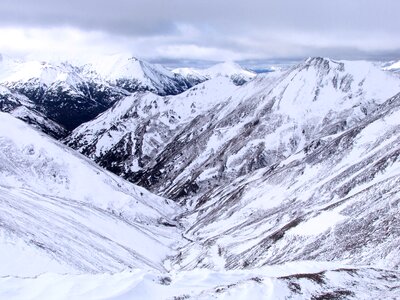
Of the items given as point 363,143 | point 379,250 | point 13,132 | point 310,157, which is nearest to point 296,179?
point 310,157

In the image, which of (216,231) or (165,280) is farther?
(216,231)

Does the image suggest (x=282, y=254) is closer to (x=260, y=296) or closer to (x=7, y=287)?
(x=260, y=296)

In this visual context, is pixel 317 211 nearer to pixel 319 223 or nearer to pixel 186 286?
pixel 319 223

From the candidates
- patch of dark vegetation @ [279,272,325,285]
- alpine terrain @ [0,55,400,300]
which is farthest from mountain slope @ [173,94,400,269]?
patch of dark vegetation @ [279,272,325,285]

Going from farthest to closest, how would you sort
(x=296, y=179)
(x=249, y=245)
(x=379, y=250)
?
(x=296, y=179) → (x=249, y=245) → (x=379, y=250)

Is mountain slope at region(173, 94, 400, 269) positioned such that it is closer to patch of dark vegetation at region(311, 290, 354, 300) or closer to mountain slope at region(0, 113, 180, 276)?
mountain slope at region(0, 113, 180, 276)

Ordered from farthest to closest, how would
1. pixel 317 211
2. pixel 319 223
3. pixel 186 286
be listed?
1. pixel 317 211
2. pixel 319 223
3. pixel 186 286

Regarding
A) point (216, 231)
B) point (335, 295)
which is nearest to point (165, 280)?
point (335, 295)

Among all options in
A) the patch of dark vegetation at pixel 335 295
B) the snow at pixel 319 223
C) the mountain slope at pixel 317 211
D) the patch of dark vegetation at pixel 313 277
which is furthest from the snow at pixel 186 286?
the snow at pixel 319 223

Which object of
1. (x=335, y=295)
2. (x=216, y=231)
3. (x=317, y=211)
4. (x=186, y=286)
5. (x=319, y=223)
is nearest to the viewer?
(x=335, y=295)
